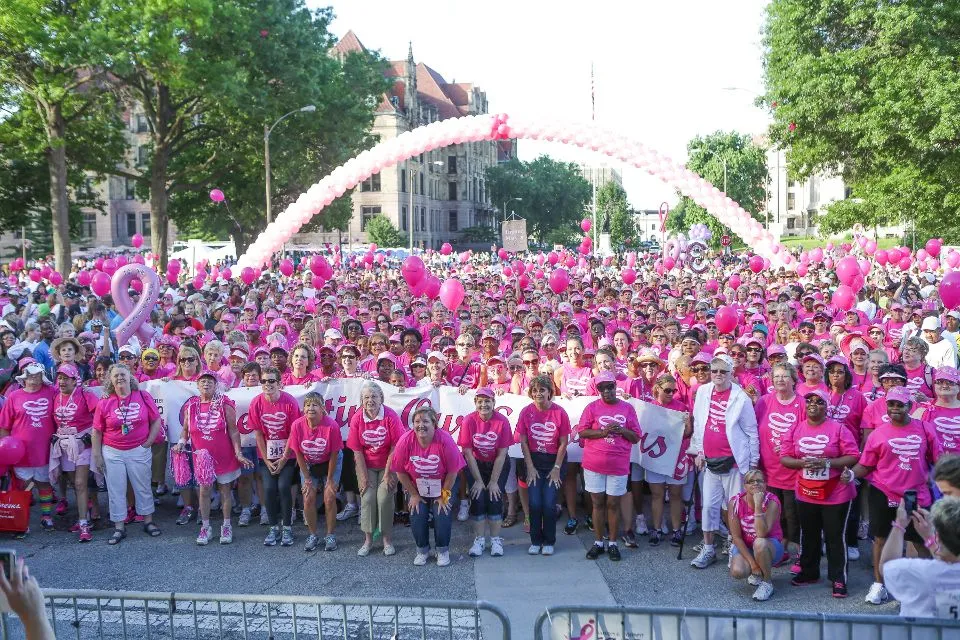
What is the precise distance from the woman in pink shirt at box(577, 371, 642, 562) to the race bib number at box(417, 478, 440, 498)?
128 centimetres

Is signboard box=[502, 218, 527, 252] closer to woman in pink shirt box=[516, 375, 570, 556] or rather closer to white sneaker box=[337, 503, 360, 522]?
white sneaker box=[337, 503, 360, 522]

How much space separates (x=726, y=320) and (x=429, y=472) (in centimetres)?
653

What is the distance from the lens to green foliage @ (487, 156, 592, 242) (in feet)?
287

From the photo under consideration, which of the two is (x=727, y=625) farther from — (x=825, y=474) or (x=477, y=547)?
(x=477, y=547)

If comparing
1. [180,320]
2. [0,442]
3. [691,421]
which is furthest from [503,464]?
[180,320]

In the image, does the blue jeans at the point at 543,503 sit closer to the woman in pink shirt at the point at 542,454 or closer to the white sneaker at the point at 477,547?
the woman in pink shirt at the point at 542,454

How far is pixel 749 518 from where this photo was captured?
6.60 meters

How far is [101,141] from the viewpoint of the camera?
106 feet

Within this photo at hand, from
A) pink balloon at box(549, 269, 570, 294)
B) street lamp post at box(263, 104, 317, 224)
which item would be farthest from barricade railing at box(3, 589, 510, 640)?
street lamp post at box(263, 104, 317, 224)

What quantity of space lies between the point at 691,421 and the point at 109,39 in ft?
70.2

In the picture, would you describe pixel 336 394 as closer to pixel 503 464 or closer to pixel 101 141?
pixel 503 464

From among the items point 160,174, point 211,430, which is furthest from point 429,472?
point 160,174

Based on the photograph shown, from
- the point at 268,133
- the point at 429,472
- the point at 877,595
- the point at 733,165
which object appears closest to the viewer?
the point at 877,595

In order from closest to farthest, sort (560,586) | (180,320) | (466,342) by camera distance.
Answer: (560,586), (466,342), (180,320)
